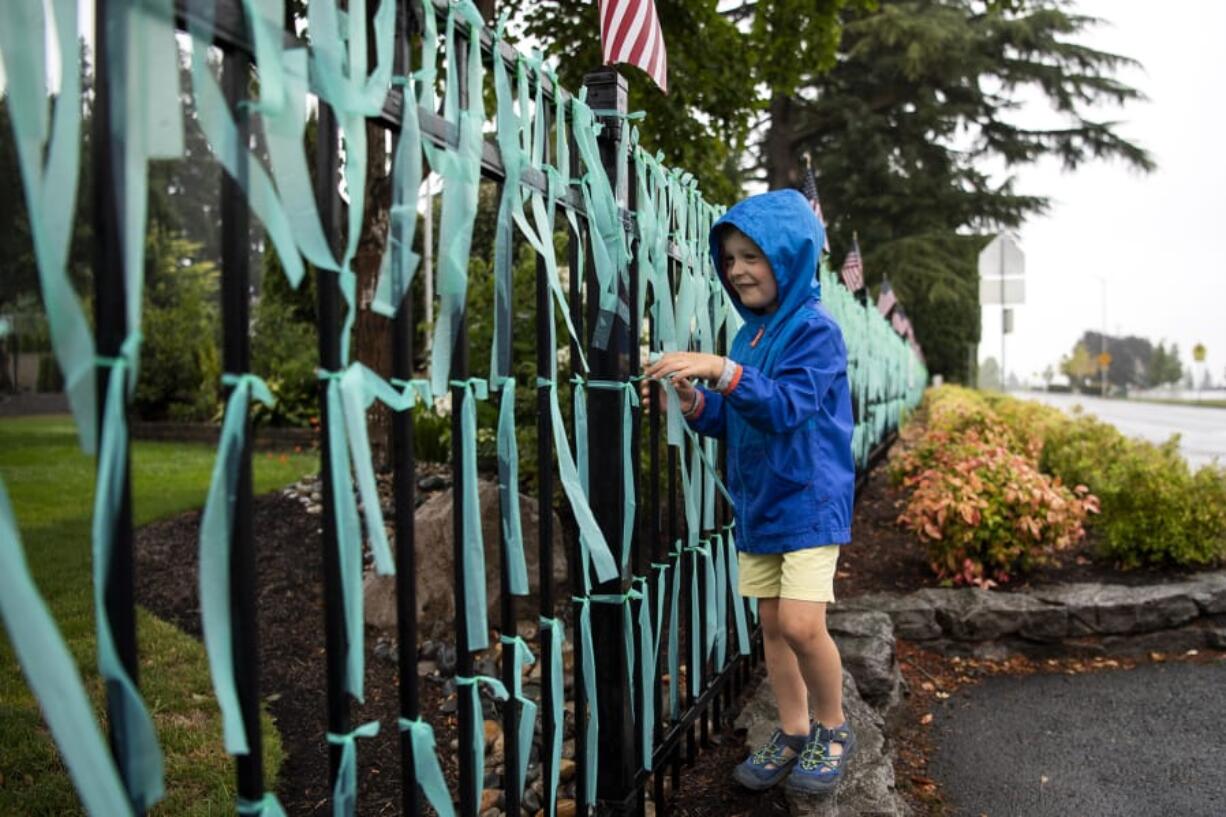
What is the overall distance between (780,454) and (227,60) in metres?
1.72

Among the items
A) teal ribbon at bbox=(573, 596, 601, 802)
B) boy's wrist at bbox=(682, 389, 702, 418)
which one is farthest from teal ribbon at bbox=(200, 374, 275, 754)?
boy's wrist at bbox=(682, 389, 702, 418)

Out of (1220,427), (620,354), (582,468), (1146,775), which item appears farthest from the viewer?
(1220,427)

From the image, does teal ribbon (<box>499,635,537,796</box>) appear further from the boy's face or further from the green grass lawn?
the boy's face

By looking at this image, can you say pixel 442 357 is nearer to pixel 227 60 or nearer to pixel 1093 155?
pixel 227 60

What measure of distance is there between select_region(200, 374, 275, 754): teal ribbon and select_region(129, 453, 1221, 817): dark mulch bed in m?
1.87

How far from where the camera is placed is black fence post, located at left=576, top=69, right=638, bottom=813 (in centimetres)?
232

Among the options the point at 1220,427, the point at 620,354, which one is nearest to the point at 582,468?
the point at 620,354

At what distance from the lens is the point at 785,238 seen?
2.54m

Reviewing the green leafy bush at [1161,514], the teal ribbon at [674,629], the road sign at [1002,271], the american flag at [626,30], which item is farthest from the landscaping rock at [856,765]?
the road sign at [1002,271]

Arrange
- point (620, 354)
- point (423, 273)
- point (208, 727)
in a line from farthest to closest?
point (423, 273) < point (208, 727) < point (620, 354)

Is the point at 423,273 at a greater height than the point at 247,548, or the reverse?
the point at 423,273

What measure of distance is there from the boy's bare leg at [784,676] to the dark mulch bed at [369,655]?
21 cm

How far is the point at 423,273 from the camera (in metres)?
13.2

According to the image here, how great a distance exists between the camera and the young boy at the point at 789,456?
2486mm
